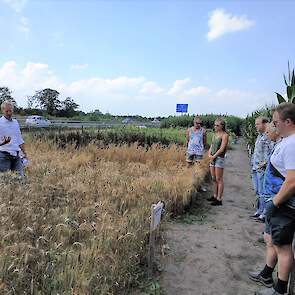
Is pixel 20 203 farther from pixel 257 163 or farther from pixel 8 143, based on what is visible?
pixel 257 163

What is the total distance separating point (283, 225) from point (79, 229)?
209 centimetres

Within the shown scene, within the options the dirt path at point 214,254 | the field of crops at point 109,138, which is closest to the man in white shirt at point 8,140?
the dirt path at point 214,254

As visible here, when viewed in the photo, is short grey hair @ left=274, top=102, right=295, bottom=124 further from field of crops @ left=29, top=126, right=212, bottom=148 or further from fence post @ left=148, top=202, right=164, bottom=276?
field of crops @ left=29, top=126, right=212, bottom=148

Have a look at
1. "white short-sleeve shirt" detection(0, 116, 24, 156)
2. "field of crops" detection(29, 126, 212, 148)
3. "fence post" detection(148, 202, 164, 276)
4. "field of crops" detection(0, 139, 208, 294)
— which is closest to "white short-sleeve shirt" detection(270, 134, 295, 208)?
"fence post" detection(148, 202, 164, 276)

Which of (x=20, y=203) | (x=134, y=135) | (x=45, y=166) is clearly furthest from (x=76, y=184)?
(x=134, y=135)

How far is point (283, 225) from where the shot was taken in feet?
10.6

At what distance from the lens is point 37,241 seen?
3.50 meters

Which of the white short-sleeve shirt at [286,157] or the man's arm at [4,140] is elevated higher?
the white short-sleeve shirt at [286,157]

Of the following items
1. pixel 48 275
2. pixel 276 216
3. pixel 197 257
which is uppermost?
pixel 276 216

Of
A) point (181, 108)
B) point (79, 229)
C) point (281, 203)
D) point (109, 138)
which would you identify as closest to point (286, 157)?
point (281, 203)

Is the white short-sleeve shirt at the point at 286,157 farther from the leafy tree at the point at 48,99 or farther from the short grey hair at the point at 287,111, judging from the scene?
the leafy tree at the point at 48,99

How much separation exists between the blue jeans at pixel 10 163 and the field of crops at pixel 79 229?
0.31 m

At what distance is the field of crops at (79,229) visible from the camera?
301cm

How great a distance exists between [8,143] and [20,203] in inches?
73.1
